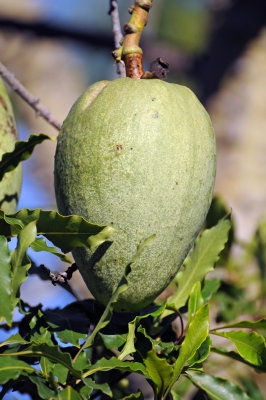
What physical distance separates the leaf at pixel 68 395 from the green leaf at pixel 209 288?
0.39 metres

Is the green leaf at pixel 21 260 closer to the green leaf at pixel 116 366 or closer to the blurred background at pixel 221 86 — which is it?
the green leaf at pixel 116 366

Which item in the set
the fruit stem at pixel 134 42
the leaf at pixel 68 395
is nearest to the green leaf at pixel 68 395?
the leaf at pixel 68 395

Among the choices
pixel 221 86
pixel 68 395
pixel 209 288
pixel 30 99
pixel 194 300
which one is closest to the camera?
pixel 68 395

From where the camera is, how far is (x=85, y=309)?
0.96m

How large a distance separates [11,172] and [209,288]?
450 millimetres

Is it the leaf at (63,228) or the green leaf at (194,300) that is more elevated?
the leaf at (63,228)

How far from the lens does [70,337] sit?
32.7 inches

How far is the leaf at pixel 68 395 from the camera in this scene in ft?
2.23

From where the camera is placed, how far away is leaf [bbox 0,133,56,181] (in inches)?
35.4

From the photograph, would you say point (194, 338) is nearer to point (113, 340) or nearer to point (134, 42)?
point (113, 340)

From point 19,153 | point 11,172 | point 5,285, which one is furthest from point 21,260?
point 11,172

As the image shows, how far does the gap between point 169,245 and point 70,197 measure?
17cm

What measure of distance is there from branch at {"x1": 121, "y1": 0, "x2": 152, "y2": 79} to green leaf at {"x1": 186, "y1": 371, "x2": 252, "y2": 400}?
0.51 metres

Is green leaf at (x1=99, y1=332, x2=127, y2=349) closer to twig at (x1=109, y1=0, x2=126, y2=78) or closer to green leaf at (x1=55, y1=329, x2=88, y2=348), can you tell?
green leaf at (x1=55, y1=329, x2=88, y2=348)
